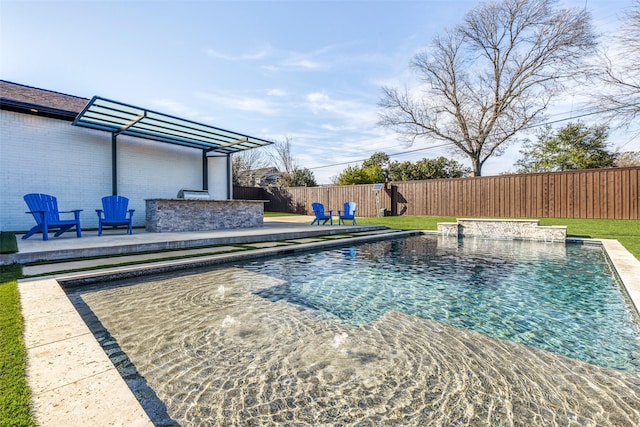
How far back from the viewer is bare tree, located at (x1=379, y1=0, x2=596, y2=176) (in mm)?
14352

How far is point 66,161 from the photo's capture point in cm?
819

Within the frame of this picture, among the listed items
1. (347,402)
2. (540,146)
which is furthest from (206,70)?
(540,146)

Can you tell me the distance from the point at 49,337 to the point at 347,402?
1781 mm

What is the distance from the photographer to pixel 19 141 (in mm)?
7504

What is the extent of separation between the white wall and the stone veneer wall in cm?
943

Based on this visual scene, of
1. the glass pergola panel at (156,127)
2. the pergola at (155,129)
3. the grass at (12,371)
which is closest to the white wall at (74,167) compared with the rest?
the pergola at (155,129)

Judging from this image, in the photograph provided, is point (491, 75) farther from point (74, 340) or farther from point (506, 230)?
point (74, 340)

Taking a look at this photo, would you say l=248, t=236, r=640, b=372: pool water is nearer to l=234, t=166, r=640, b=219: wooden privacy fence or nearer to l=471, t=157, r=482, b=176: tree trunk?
l=234, t=166, r=640, b=219: wooden privacy fence

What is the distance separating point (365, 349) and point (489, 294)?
78.4 inches

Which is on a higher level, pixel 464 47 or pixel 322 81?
pixel 464 47

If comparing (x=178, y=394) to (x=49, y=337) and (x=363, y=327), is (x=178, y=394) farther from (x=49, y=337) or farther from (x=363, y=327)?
(x=363, y=327)

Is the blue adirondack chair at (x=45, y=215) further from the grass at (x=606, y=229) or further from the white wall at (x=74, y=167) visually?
the grass at (x=606, y=229)

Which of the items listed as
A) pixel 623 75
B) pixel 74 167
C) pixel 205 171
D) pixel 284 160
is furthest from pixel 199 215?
pixel 284 160

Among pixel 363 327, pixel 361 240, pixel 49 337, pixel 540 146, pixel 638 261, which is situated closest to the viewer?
pixel 49 337
